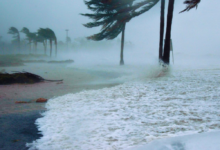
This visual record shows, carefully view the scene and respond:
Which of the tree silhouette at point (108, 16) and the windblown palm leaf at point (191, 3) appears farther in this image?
the tree silhouette at point (108, 16)

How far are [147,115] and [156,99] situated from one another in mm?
1277

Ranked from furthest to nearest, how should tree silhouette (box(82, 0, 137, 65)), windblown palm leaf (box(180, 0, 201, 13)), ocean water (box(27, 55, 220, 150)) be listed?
tree silhouette (box(82, 0, 137, 65)) → windblown palm leaf (box(180, 0, 201, 13)) → ocean water (box(27, 55, 220, 150))

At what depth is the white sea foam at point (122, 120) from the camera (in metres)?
2.71

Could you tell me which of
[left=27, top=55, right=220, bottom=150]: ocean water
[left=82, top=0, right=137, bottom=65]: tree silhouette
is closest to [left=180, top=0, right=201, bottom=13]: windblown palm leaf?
[left=82, top=0, right=137, bottom=65]: tree silhouette

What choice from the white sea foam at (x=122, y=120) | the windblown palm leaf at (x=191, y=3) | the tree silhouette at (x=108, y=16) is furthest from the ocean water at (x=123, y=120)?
the tree silhouette at (x=108, y=16)

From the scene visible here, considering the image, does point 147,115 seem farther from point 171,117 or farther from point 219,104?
point 219,104

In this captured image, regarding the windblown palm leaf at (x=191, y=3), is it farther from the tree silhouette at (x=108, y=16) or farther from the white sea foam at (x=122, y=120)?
the white sea foam at (x=122, y=120)

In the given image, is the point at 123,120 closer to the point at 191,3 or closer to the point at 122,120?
the point at 122,120

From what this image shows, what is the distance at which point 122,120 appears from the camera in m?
3.48

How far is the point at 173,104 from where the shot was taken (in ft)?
14.5

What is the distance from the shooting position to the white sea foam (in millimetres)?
2709

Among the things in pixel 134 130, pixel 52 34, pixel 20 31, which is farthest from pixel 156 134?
pixel 20 31

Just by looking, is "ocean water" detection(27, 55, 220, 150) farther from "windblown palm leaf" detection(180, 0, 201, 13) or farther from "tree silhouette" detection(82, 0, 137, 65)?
"tree silhouette" detection(82, 0, 137, 65)

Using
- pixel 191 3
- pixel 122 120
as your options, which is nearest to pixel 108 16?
pixel 191 3
